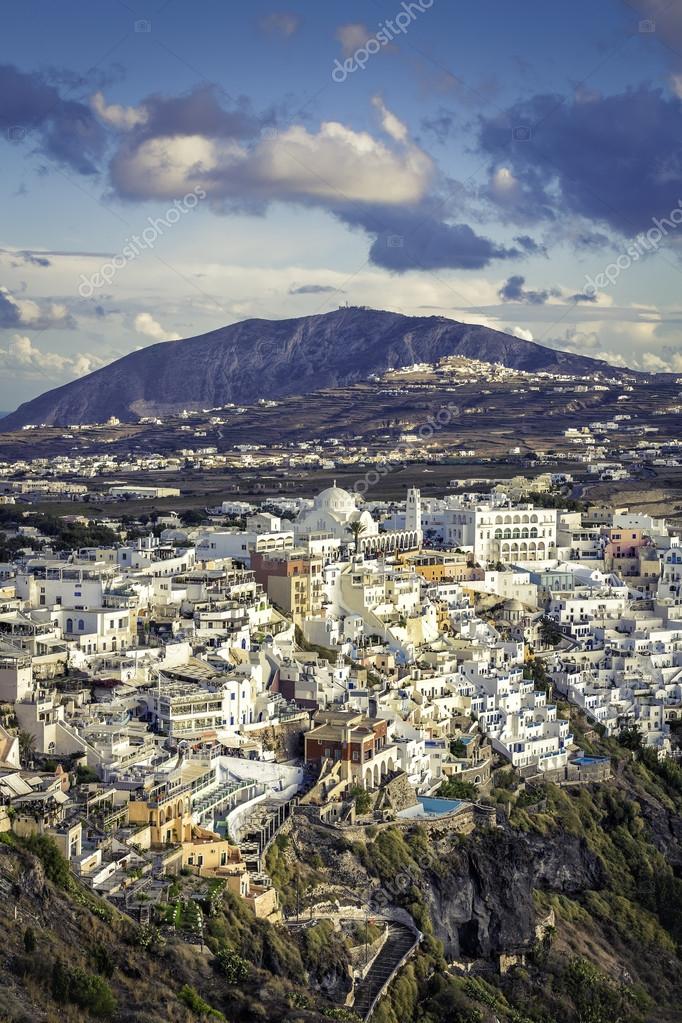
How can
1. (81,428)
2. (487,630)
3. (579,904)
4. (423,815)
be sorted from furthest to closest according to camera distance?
1. (81,428)
2. (487,630)
3. (579,904)
4. (423,815)

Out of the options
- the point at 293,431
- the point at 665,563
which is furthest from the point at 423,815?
the point at 293,431

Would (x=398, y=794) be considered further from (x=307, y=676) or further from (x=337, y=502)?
(x=337, y=502)

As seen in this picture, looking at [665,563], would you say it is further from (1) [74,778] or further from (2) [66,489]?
(2) [66,489]

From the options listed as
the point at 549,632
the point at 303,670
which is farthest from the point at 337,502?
the point at 303,670

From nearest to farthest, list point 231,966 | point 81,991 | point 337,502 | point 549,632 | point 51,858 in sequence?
point 81,991, point 231,966, point 51,858, point 549,632, point 337,502

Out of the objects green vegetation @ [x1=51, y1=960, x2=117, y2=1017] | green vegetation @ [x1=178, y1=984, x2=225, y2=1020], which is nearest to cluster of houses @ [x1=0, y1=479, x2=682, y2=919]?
green vegetation @ [x1=178, y1=984, x2=225, y2=1020]

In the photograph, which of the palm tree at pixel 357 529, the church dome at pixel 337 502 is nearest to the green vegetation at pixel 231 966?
the palm tree at pixel 357 529

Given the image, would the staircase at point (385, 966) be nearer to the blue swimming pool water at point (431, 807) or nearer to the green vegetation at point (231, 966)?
the green vegetation at point (231, 966)
